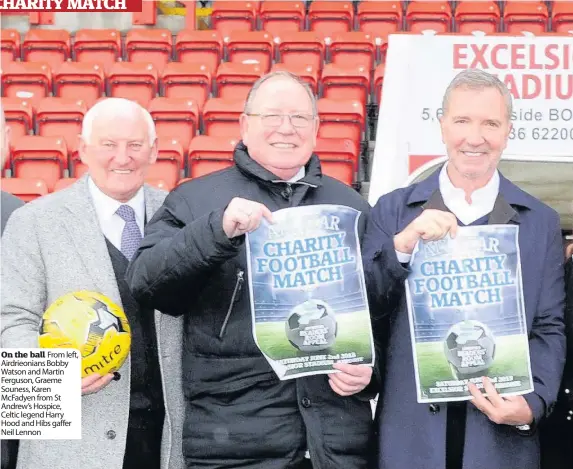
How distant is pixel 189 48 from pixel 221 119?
6.58 ft

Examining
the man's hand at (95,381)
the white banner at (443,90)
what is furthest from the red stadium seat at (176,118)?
the man's hand at (95,381)

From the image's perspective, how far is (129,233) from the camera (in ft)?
9.63

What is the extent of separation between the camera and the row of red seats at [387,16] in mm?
9766

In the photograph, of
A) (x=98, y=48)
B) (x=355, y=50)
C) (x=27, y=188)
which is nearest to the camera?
(x=27, y=188)

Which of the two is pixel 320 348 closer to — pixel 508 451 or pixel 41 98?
pixel 508 451

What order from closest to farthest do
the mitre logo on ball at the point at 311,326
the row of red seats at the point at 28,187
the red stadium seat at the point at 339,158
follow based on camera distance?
1. the mitre logo on ball at the point at 311,326
2. the row of red seats at the point at 28,187
3. the red stadium seat at the point at 339,158

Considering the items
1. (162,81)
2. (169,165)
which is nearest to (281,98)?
(169,165)

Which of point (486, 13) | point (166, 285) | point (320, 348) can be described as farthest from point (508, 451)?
point (486, 13)

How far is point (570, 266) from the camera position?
272 cm

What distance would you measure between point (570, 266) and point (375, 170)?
5.61 feet

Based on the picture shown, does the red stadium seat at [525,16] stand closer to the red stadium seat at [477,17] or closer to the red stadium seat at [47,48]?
the red stadium seat at [477,17]

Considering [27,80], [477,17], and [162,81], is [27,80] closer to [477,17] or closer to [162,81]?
[162,81]

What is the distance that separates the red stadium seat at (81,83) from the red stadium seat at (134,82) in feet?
0.35

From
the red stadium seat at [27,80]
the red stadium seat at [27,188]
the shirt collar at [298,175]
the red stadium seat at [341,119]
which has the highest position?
the red stadium seat at [27,80]
